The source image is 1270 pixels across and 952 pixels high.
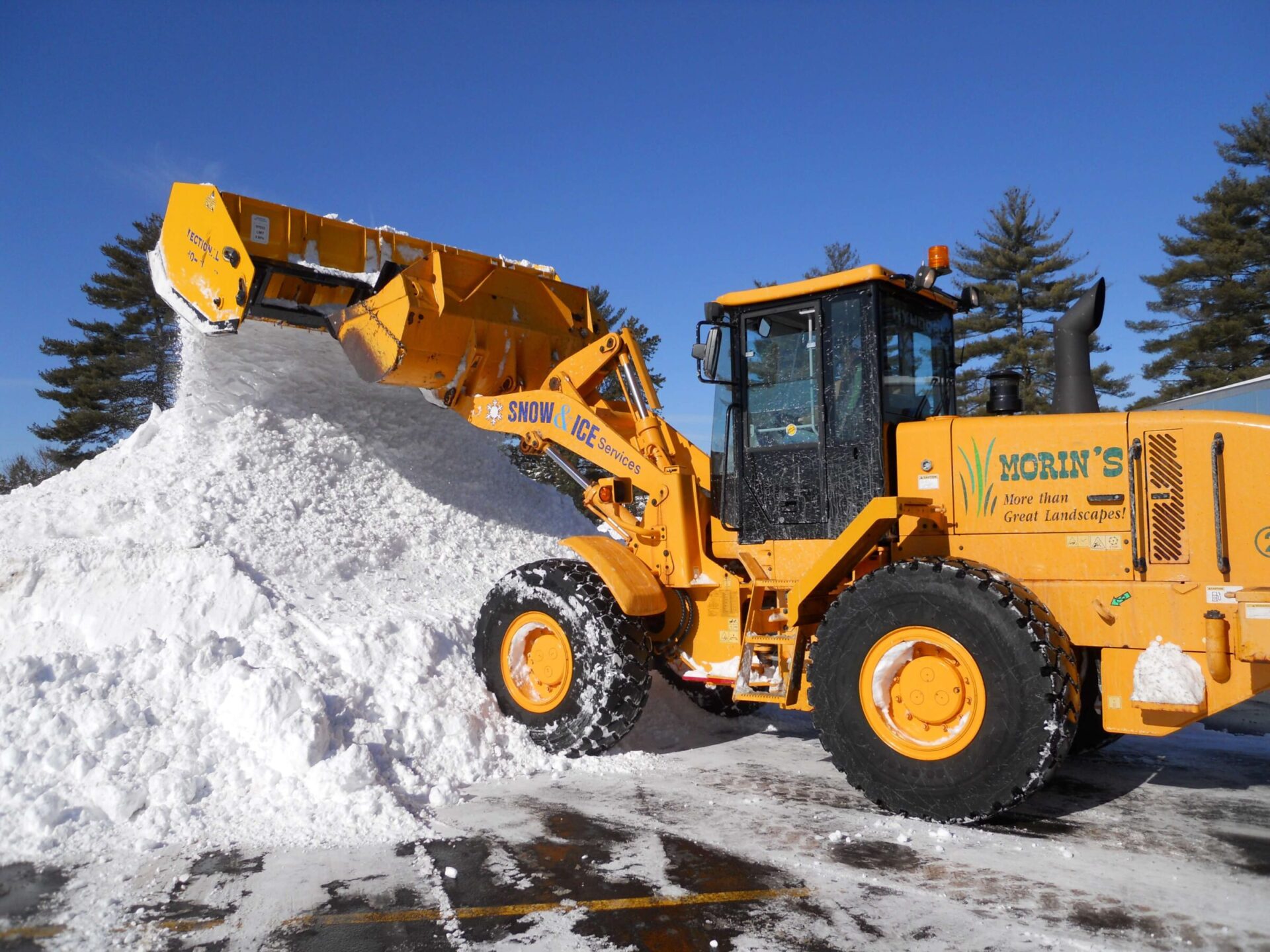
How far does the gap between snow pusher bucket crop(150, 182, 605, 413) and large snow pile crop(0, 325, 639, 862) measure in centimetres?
93

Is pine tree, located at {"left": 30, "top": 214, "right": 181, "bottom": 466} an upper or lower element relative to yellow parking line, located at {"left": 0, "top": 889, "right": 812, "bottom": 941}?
upper

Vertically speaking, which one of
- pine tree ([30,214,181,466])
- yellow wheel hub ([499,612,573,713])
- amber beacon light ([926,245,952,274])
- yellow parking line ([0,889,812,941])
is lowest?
yellow parking line ([0,889,812,941])

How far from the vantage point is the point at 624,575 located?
6.29 metres

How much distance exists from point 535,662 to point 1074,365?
3838 mm

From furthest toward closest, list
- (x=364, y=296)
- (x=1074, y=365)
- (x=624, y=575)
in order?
(x=364, y=296) → (x=624, y=575) → (x=1074, y=365)

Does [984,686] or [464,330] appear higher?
[464,330]

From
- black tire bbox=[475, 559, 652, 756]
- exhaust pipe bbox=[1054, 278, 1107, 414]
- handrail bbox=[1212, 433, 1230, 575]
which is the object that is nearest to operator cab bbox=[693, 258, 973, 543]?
exhaust pipe bbox=[1054, 278, 1107, 414]

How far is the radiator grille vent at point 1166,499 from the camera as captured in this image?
4645 mm

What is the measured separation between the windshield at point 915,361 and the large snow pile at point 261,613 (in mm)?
2885

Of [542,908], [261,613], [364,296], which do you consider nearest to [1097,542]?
[542,908]

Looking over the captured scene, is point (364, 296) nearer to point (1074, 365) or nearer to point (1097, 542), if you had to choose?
point (1074, 365)

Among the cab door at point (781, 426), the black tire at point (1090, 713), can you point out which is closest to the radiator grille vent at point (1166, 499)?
the black tire at point (1090, 713)

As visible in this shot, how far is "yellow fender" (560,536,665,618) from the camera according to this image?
20.2ft

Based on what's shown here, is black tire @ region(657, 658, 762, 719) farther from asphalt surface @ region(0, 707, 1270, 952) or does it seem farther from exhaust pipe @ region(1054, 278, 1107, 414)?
exhaust pipe @ region(1054, 278, 1107, 414)
